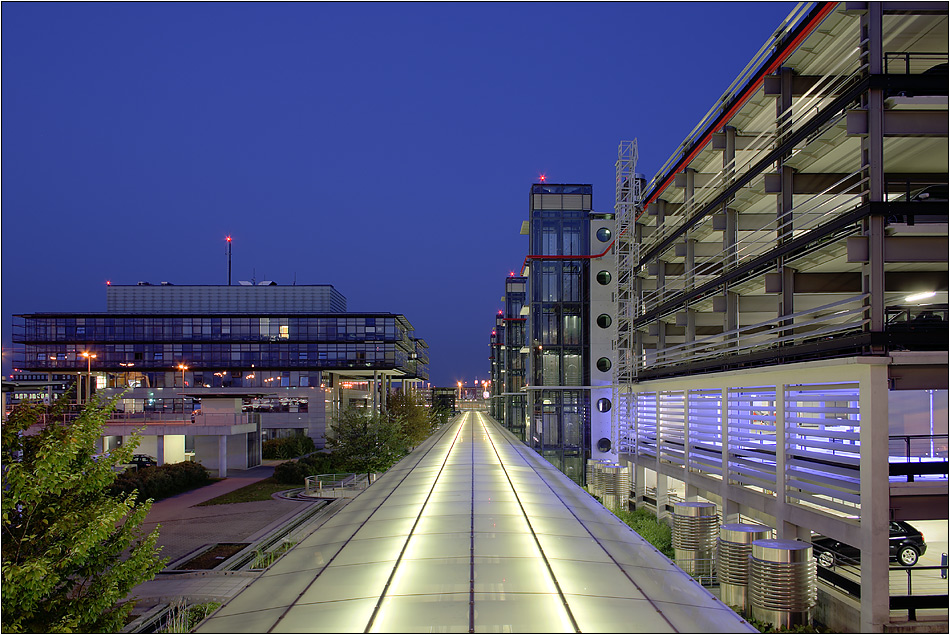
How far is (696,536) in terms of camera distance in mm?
19438

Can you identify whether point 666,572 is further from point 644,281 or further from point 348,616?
point 644,281

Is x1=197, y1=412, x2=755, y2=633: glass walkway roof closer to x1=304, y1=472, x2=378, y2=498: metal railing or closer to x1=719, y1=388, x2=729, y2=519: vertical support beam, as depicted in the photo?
x1=719, y1=388, x2=729, y2=519: vertical support beam

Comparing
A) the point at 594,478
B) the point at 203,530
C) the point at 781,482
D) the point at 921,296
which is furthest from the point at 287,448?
the point at 921,296

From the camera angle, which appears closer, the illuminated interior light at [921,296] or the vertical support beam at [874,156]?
the vertical support beam at [874,156]

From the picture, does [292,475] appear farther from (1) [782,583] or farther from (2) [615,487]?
(1) [782,583]

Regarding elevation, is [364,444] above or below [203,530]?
above

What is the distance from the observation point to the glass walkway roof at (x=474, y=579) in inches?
410

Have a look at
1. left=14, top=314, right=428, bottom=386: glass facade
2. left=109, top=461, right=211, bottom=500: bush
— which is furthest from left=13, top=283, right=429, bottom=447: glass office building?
left=109, top=461, right=211, bottom=500: bush

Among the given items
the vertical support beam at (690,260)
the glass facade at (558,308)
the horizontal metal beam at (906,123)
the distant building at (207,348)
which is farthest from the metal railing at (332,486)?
the distant building at (207,348)

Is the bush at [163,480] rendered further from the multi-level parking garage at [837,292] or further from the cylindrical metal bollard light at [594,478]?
the multi-level parking garage at [837,292]

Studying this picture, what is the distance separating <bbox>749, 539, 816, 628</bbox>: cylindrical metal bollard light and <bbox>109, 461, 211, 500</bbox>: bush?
31.5 meters

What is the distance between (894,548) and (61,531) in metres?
19.2

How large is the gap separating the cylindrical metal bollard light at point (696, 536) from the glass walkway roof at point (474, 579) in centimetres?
216

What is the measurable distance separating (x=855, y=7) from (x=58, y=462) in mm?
18533
